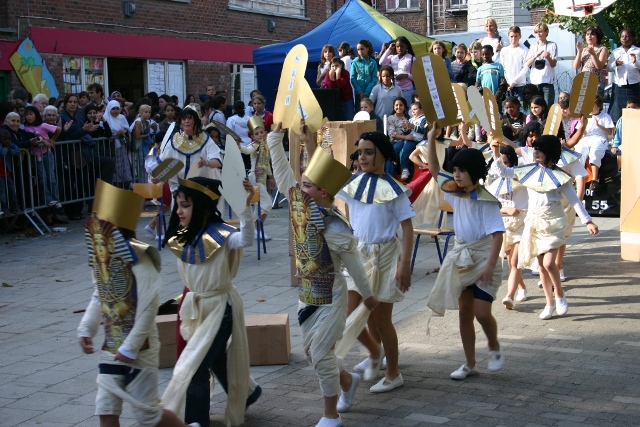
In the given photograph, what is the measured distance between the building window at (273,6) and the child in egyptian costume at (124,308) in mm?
20023

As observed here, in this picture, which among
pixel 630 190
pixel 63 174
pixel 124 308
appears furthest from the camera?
pixel 63 174

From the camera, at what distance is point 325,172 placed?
5176 millimetres

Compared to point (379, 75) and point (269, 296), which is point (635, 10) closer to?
point (379, 75)

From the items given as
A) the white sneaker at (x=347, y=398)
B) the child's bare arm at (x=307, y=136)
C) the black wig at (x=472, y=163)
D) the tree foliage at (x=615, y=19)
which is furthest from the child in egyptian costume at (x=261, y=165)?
the tree foliage at (x=615, y=19)

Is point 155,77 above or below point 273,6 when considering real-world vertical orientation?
below

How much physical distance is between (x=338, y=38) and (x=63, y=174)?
21.8ft

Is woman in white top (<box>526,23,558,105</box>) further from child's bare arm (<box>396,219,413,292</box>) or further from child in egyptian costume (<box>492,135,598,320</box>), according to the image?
child's bare arm (<box>396,219,413,292</box>)

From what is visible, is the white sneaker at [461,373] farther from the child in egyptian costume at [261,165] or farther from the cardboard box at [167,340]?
the child in egyptian costume at [261,165]

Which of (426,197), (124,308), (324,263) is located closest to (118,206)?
(124,308)

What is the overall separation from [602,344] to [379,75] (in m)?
8.33

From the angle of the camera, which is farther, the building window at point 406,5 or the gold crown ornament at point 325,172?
the building window at point 406,5

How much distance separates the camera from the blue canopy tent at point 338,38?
57.6 feet

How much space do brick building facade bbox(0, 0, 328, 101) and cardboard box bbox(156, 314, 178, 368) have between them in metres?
11.3

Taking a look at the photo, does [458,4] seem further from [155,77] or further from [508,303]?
[508,303]
